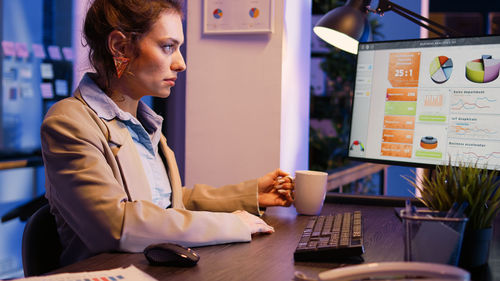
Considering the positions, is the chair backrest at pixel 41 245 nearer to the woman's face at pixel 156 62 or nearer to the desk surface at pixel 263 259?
the desk surface at pixel 263 259

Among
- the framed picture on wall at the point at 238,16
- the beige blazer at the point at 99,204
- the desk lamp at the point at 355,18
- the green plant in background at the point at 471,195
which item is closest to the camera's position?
the green plant in background at the point at 471,195

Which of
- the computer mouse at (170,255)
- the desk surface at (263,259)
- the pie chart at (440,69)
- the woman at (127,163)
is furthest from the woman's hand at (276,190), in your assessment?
the computer mouse at (170,255)

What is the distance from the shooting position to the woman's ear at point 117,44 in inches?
57.7

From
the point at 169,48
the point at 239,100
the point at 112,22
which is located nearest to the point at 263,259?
the point at 169,48

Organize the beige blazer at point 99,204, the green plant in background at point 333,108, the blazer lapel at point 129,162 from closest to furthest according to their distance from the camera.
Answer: the beige blazer at point 99,204, the blazer lapel at point 129,162, the green plant in background at point 333,108

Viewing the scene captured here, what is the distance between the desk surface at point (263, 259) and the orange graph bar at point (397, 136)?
0.31m

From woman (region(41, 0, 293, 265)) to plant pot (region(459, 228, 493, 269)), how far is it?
0.46 m

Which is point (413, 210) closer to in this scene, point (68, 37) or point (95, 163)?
point (95, 163)

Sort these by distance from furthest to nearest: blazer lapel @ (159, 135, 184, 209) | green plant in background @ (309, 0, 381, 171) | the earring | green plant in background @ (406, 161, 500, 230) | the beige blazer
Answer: green plant in background @ (309, 0, 381, 171) → blazer lapel @ (159, 135, 184, 209) → the earring → the beige blazer → green plant in background @ (406, 161, 500, 230)

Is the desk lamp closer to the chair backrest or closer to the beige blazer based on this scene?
the beige blazer

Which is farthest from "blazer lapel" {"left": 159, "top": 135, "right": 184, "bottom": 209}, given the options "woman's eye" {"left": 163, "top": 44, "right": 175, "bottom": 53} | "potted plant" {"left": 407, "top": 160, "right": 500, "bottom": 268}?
"potted plant" {"left": 407, "top": 160, "right": 500, "bottom": 268}

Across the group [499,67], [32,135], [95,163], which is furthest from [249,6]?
[32,135]

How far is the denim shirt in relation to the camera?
1.38 metres

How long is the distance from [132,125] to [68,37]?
1.87 meters
